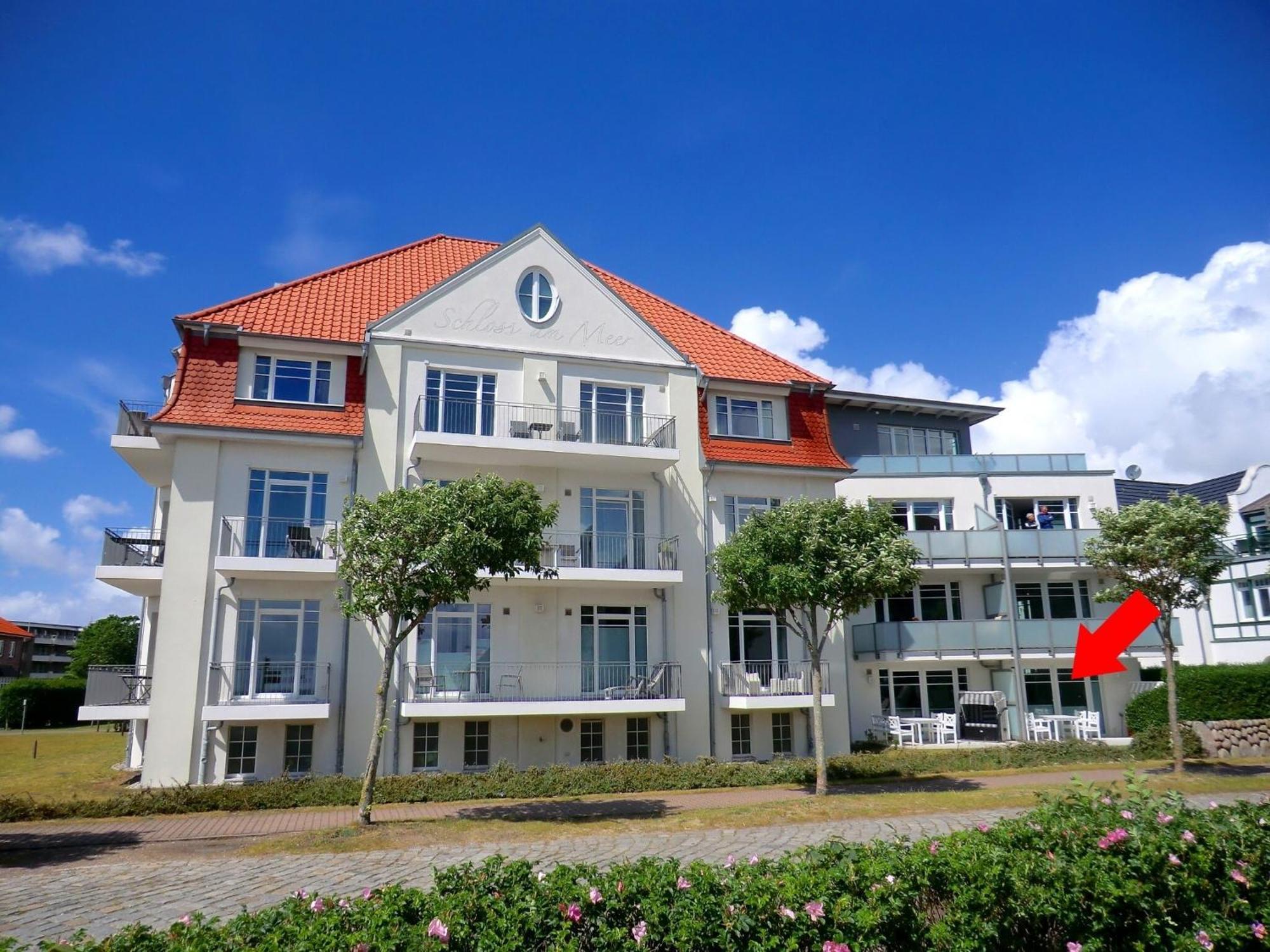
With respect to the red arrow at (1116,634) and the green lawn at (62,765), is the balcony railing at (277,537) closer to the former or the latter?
the green lawn at (62,765)

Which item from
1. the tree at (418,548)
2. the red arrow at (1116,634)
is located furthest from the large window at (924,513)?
the tree at (418,548)

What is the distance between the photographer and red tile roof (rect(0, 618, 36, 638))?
80625 mm

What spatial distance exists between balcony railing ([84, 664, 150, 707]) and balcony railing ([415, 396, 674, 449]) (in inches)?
340

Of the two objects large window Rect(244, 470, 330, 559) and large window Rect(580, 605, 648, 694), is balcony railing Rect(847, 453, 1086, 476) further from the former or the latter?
large window Rect(244, 470, 330, 559)

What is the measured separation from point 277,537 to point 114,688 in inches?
197

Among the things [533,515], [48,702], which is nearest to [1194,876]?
[533,515]

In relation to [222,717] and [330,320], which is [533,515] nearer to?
[222,717]

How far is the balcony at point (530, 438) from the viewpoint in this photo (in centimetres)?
2127

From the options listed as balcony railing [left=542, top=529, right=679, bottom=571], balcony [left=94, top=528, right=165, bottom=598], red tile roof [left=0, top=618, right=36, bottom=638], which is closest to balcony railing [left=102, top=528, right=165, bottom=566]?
balcony [left=94, top=528, right=165, bottom=598]

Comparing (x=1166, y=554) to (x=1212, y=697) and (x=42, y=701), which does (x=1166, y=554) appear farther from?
(x=42, y=701)

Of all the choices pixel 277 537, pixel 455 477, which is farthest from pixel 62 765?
pixel 455 477

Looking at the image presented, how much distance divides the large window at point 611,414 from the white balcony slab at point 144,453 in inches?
387

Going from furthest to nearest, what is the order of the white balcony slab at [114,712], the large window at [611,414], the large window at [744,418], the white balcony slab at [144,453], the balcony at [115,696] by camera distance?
the large window at [744,418] < the large window at [611,414] < the white balcony slab at [144,453] < the balcony at [115,696] < the white balcony slab at [114,712]

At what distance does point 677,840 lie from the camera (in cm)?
1325
